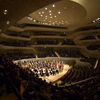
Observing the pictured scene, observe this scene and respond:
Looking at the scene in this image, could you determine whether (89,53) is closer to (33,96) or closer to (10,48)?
(10,48)

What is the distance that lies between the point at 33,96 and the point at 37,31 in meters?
28.8

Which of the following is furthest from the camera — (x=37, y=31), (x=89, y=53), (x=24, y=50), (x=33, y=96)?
(x=37, y=31)

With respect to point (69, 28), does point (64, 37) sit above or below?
below

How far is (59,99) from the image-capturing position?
3088 mm

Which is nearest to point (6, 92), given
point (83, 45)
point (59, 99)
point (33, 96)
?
point (33, 96)

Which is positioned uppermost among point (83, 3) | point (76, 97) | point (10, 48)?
point (83, 3)

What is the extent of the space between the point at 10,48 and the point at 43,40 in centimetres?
1180

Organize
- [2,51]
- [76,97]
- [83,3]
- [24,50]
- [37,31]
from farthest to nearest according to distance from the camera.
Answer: [37,31], [24,50], [2,51], [83,3], [76,97]

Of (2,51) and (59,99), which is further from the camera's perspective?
(2,51)

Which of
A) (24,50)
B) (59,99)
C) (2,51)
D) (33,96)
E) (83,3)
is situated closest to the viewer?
(33,96)

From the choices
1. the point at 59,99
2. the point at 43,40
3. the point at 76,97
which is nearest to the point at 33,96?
the point at 59,99

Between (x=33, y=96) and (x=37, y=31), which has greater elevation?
(x=37, y=31)

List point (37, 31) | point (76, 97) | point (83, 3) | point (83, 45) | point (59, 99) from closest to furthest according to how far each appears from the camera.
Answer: point (59, 99), point (76, 97), point (83, 3), point (83, 45), point (37, 31)

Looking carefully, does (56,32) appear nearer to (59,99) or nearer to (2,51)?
(2,51)
